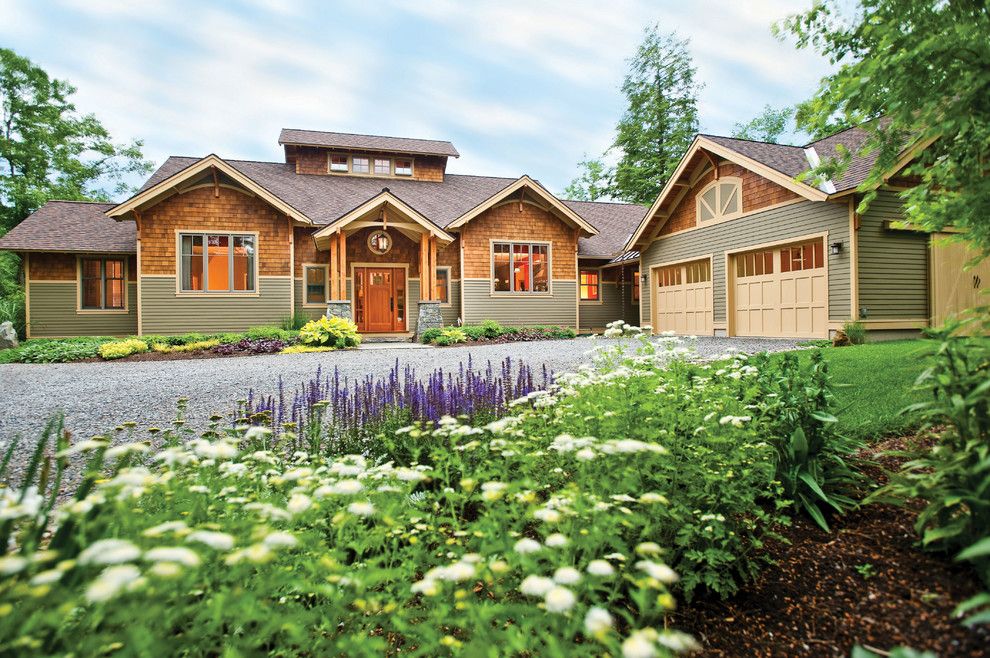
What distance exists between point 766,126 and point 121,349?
42033 mm

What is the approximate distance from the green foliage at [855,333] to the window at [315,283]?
564 inches

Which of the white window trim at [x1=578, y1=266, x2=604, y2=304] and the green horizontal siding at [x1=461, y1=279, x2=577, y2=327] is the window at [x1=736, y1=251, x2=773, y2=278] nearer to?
the green horizontal siding at [x1=461, y1=279, x2=577, y2=327]

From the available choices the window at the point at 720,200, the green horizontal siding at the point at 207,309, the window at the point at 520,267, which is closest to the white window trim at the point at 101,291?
the green horizontal siding at the point at 207,309

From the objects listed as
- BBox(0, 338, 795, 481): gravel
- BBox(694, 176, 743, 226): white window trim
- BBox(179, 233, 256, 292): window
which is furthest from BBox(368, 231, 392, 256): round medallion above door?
BBox(694, 176, 743, 226): white window trim

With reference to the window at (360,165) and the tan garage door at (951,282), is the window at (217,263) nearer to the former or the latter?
the window at (360,165)

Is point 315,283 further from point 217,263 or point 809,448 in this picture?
point 809,448

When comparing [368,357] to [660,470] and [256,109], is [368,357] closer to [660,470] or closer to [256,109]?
[660,470]

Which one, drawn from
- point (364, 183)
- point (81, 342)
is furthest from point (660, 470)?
point (364, 183)

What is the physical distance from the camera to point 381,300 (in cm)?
1711

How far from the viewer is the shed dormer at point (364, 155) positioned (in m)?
19.6

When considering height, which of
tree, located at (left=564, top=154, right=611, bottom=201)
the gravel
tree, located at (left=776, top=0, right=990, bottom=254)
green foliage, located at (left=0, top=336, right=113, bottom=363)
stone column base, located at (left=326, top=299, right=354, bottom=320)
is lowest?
the gravel

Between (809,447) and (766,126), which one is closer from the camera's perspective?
(809,447)

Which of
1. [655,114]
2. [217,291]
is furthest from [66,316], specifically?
[655,114]

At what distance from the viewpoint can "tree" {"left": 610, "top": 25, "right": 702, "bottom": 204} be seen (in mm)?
27062
